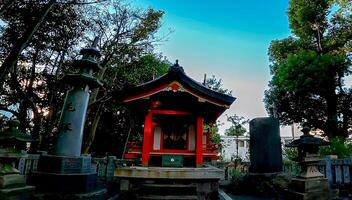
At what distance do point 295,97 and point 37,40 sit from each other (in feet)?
76.3

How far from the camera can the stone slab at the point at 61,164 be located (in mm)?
9109

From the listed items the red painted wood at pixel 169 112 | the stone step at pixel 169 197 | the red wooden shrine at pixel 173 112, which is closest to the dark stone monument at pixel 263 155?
the red wooden shrine at pixel 173 112

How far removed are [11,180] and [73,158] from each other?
106 inches

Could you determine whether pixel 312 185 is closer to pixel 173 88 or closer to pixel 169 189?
pixel 169 189

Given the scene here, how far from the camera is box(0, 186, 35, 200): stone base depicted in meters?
6.40

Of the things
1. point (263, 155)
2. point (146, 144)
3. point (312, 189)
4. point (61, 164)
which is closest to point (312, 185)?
point (312, 189)

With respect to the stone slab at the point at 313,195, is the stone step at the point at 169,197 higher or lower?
lower

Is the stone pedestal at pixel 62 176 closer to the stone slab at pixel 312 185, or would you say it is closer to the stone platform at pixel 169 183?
the stone platform at pixel 169 183

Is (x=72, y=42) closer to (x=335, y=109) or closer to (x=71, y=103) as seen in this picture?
(x=71, y=103)

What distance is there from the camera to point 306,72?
70.5 feet

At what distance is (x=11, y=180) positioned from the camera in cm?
682

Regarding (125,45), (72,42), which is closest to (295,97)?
(125,45)

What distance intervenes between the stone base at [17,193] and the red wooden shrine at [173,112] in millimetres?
4008

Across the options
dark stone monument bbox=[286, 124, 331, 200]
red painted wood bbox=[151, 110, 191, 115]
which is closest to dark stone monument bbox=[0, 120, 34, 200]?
red painted wood bbox=[151, 110, 191, 115]
